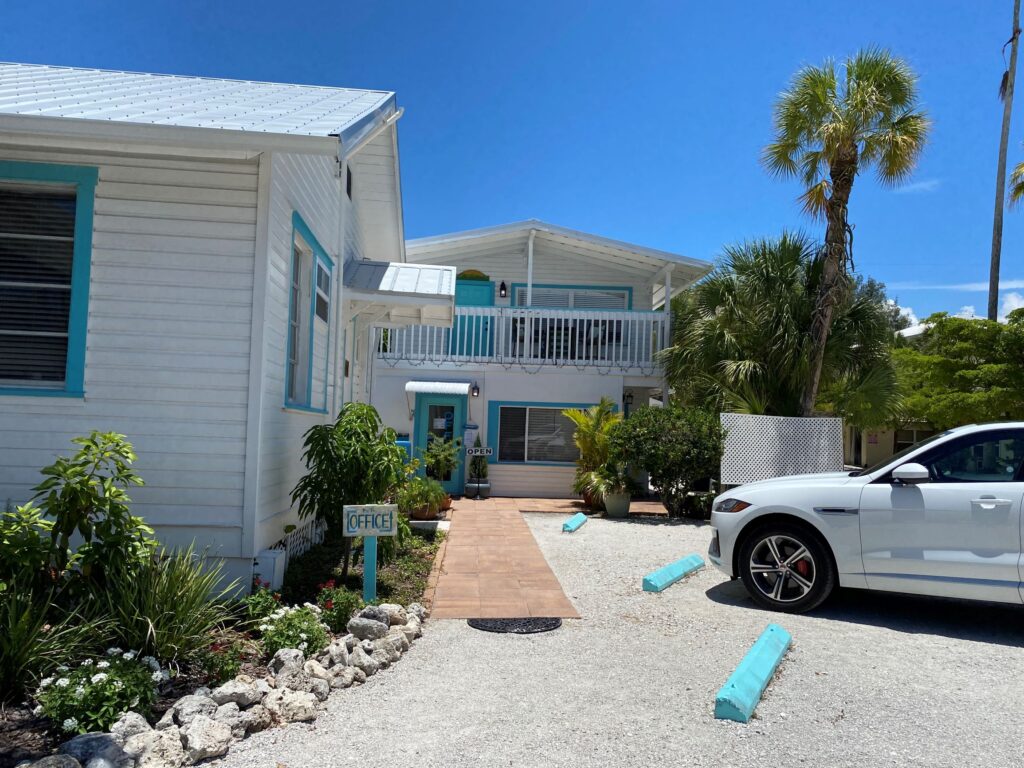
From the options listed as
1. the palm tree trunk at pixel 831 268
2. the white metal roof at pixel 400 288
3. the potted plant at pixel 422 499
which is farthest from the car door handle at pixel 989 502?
the palm tree trunk at pixel 831 268

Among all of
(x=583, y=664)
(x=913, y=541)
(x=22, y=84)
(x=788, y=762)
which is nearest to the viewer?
(x=788, y=762)

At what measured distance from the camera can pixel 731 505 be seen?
695 cm

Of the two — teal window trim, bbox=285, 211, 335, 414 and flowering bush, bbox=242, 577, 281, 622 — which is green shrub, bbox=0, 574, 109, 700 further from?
teal window trim, bbox=285, 211, 335, 414

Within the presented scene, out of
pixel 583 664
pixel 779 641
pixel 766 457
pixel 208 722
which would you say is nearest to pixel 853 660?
pixel 779 641

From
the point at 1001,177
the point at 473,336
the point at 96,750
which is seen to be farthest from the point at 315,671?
the point at 1001,177

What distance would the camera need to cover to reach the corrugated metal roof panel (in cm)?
580

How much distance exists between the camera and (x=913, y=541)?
241 inches

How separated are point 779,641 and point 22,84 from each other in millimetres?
8171

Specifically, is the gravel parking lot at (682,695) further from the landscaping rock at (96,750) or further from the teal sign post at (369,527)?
the teal sign post at (369,527)

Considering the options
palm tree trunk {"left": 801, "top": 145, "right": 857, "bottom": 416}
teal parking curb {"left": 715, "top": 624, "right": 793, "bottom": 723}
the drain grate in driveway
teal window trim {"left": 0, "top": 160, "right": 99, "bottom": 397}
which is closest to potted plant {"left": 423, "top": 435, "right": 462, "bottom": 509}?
palm tree trunk {"left": 801, "top": 145, "right": 857, "bottom": 416}

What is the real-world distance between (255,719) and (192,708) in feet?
1.07

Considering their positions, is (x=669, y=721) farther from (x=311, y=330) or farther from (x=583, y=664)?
(x=311, y=330)

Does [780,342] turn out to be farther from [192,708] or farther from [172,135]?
[192,708]

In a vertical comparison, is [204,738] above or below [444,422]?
below
